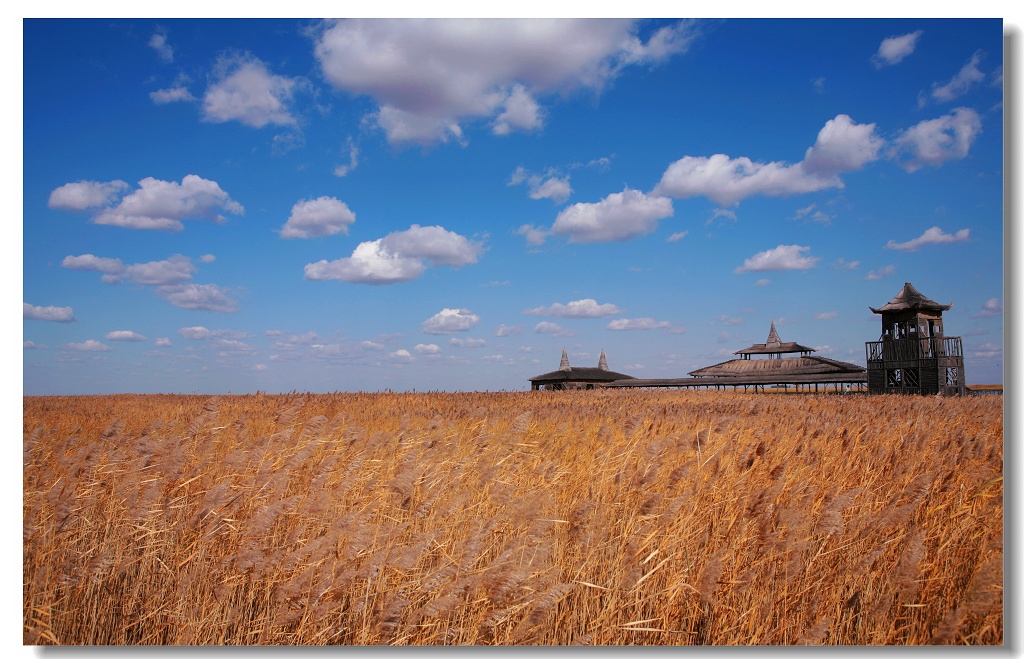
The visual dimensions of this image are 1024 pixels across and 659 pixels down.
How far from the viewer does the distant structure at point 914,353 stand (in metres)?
22.7

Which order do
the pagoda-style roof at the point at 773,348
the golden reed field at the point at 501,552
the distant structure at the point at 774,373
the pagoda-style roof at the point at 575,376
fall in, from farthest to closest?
the pagoda-style roof at the point at 773,348 < the pagoda-style roof at the point at 575,376 < the distant structure at the point at 774,373 < the golden reed field at the point at 501,552

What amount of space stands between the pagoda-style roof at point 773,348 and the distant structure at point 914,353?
21480 mm

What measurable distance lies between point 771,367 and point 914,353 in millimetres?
19022

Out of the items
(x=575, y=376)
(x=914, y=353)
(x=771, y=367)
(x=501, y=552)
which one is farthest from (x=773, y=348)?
(x=501, y=552)

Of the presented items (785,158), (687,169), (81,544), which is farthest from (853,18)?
(81,544)

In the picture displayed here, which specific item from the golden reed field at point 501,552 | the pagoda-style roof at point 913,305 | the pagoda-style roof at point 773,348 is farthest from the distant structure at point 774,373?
the golden reed field at point 501,552

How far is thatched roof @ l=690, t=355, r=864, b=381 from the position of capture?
130ft

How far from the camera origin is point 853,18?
469cm

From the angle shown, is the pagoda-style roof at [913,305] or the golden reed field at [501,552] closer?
the golden reed field at [501,552]

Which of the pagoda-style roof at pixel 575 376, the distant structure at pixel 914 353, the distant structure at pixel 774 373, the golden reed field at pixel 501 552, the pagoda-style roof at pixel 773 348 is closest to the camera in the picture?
the golden reed field at pixel 501 552

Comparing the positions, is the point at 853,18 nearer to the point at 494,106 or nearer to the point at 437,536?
the point at 494,106

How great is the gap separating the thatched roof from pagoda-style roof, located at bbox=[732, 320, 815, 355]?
8.05 ft

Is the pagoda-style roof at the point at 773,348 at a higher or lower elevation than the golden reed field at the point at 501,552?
higher

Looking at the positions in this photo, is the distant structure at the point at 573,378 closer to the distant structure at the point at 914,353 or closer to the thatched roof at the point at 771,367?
the thatched roof at the point at 771,367
